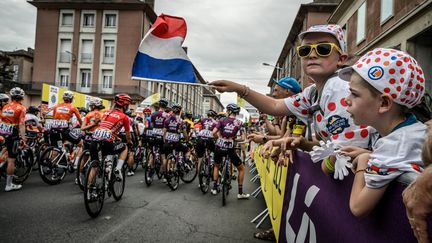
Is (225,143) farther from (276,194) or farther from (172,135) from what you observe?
(276,194)

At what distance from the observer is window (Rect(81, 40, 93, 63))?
122 feet

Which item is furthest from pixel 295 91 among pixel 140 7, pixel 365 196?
pixel 140 7

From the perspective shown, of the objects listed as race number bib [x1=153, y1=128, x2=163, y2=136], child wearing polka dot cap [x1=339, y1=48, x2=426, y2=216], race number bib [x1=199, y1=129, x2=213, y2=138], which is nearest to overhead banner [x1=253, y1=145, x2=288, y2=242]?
child wearing polka dot cap [x1=339, y1=48, x2=426, y2=216]

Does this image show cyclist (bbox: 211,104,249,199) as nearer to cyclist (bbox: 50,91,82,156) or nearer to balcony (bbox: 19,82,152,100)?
cyclist (bbox: 50,91,82,156)

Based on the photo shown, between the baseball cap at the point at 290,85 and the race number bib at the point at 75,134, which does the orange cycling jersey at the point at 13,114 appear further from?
the baseball cap at the point at 290,85

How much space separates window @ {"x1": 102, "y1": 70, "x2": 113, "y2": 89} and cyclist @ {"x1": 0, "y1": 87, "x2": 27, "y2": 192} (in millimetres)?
31494

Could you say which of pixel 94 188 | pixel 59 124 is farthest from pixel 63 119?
pixel 94 188

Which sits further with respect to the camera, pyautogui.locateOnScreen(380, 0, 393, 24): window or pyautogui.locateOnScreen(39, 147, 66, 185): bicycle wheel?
pyautogui.locateOnScreen(380, 0, 393, 24): window

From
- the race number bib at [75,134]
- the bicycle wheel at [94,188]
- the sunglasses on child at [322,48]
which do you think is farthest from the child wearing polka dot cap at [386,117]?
the race number bib at [75,134]

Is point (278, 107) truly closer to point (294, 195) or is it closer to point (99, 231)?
point (294, 195)

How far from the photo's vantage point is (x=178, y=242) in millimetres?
4004

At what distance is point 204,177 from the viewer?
7734 millimetres

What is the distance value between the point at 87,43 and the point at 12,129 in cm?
3468

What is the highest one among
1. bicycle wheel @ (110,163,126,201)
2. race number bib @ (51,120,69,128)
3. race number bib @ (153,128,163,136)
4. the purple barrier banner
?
race number bib @ (51,120,69,128)
